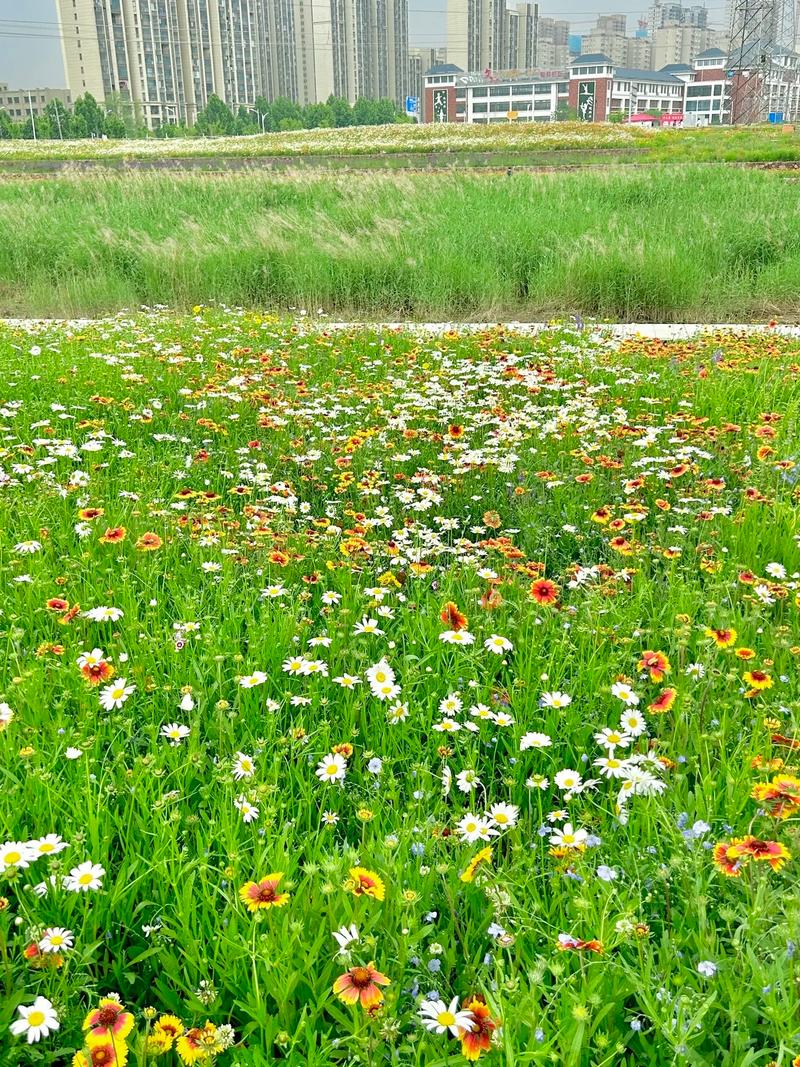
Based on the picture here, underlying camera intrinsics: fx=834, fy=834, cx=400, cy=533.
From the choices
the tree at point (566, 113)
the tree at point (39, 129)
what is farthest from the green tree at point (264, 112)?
the tree at point (566, 113)

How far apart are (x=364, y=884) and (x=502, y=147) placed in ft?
130

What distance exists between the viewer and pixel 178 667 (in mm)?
2328

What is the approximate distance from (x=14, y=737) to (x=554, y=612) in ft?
5.17

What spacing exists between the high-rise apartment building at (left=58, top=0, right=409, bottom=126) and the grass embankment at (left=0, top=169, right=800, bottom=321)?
109229 mm

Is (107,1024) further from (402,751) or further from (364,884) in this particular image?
(402,751)

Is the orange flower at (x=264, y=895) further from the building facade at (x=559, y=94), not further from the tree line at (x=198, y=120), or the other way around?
the building facade at (x=559, y=94)

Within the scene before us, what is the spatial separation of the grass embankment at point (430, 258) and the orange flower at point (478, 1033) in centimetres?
787

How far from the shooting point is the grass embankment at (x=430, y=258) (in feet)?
27.9

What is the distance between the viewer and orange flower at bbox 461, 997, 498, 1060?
3.83ft

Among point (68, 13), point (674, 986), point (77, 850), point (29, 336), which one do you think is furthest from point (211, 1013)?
point (68, 13)

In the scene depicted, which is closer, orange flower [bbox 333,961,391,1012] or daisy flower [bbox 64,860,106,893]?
orange flower [bbox 333,961,391,1012]

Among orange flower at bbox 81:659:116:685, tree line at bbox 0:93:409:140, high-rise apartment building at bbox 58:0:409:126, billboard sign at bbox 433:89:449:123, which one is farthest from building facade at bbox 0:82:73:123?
orange flower at bbox 81:659:116:685

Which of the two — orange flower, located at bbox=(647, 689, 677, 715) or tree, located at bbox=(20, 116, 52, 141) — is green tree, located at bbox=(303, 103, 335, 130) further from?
orange flower, located at bbox=(647, 689, 677, 715)

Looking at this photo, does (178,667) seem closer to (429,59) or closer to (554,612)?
(554,612)
